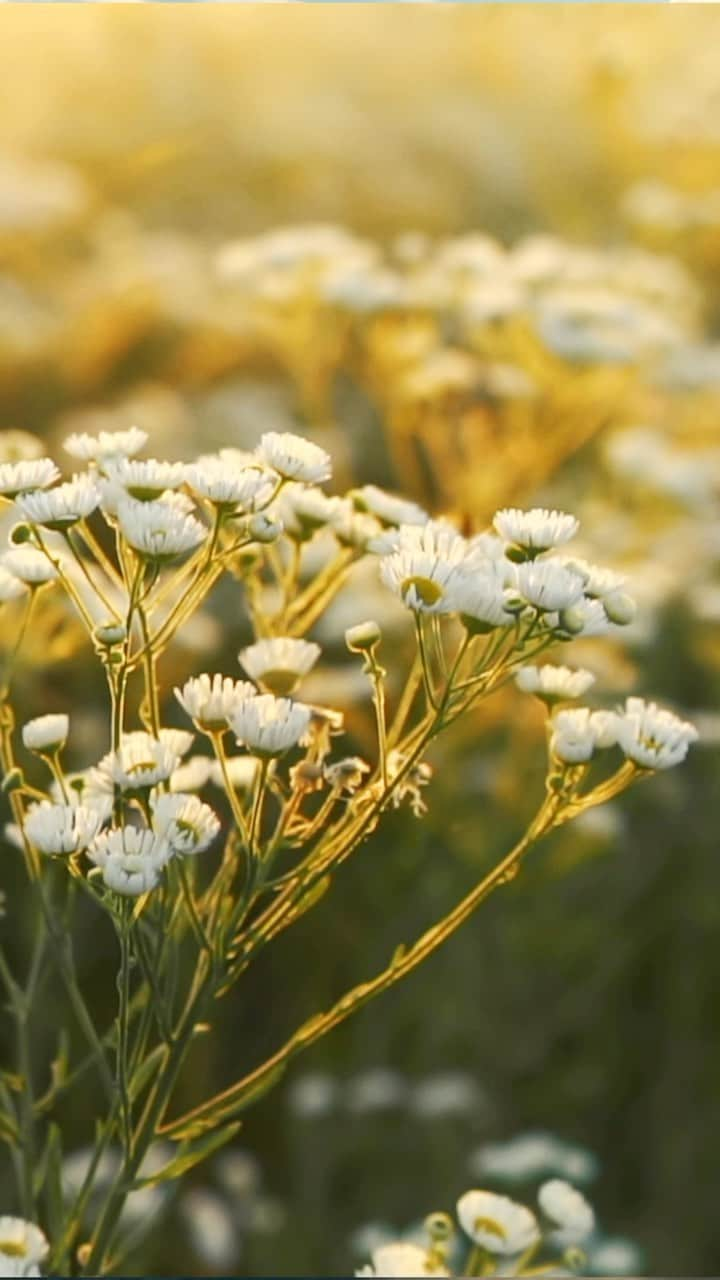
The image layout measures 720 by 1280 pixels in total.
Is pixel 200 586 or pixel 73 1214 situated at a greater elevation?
pixel 200 586

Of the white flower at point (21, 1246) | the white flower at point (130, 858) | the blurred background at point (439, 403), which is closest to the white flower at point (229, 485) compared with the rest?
the white flower at point (130, 858)

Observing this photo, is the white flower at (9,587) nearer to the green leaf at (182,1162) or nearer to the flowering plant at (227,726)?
the flowering plant at (227,726)

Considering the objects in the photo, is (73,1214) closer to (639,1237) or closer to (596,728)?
(596,728)

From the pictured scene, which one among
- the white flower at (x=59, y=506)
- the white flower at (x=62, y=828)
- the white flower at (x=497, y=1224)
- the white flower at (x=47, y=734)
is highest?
the white flower at (x=59, y=506)

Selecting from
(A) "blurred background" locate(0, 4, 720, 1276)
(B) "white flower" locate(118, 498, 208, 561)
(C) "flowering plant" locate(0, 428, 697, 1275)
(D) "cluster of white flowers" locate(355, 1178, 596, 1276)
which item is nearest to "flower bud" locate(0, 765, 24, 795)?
(C) "flowering plant" locate(0, 428, 697, 1275)

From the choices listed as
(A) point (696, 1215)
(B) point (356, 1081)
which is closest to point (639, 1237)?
(A) point (696, 1215)

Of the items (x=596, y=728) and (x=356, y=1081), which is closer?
(x=596, y=728)

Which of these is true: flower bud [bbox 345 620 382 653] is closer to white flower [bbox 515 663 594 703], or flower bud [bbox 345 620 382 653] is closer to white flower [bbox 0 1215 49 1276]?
white flower [bbox 515 663 594 703]

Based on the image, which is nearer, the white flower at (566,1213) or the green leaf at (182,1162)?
the green leaf at (182,1162)
